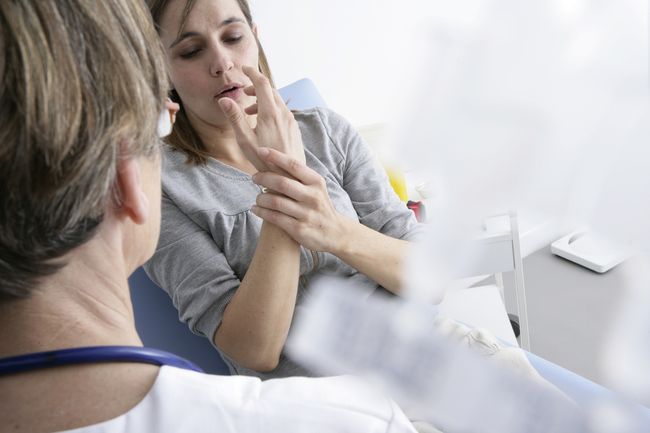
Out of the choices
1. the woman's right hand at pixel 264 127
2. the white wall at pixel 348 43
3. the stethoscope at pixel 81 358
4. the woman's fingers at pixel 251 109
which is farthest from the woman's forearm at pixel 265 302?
the white wall at pixel 348 43

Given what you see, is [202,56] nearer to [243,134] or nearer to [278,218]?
[243,134]

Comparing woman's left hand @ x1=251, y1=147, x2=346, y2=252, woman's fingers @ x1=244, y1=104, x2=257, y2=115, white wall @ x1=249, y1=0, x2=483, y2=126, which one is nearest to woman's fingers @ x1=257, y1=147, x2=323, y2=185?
woman's left hand @ x1=251, y1=147, x2=346, y2=252

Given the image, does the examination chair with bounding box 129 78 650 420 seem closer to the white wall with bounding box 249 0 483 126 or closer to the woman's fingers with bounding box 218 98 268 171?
the woman's fingers with bounding box 218 98 268 171

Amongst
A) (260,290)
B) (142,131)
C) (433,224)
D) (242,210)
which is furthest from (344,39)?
(433,224)

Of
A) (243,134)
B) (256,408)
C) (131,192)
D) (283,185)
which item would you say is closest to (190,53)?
(243,134)

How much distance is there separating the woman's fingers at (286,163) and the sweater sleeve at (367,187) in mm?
263

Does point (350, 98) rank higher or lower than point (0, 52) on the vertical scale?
lower

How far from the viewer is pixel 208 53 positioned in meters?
1.15

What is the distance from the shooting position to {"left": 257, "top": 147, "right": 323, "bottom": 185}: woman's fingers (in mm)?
947

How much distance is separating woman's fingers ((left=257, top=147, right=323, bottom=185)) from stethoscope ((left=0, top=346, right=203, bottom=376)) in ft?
1.60

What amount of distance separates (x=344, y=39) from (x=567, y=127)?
1.77 metres

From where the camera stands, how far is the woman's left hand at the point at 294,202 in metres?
0.95

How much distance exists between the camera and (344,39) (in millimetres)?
2033

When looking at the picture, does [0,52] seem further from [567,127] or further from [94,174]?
[567,127]
